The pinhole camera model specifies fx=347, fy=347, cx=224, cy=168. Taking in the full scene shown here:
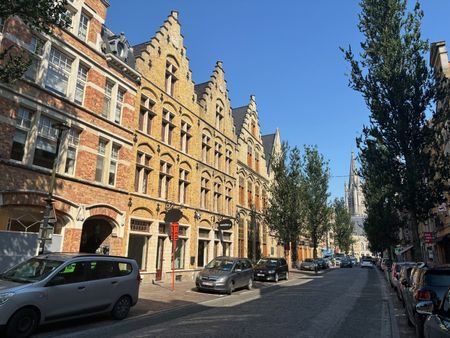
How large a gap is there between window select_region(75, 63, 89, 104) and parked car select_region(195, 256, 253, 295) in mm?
10374

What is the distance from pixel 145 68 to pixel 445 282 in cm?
1874

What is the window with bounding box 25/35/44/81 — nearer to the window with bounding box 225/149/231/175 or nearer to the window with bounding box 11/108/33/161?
the window with bounding box 11/108/33/161

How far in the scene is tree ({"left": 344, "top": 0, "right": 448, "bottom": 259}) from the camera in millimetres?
18797

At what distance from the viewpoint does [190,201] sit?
2475cm

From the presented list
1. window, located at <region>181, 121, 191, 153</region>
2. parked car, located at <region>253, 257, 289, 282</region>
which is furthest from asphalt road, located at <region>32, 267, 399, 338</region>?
window, located at <region>181, 121, 191, 153</region>

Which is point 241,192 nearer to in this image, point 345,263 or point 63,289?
point 63,289

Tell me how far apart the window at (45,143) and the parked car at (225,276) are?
8.71m

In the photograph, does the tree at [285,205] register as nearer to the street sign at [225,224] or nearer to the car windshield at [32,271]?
the street sign at [225,224]

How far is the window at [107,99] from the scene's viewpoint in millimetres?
18141

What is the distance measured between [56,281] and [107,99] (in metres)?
12.2

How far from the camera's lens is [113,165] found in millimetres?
18344

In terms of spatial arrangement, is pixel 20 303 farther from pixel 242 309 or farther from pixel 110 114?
pixel 110 114

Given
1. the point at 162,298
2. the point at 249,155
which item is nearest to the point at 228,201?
the point at 249,155

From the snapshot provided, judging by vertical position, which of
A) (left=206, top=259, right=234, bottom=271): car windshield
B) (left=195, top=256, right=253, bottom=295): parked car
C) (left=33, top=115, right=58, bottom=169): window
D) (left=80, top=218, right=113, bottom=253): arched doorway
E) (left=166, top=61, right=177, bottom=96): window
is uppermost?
(left=166, top=61, right=177, bottom=96): window
